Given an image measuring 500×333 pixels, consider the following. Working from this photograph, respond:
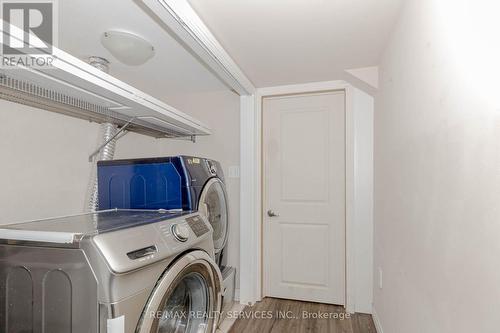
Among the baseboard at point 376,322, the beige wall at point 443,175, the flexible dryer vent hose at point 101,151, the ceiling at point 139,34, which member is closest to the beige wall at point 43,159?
the flexible dryer vent hose at point 101,151

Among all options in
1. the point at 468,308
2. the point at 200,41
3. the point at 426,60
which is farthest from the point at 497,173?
the point at 200,41

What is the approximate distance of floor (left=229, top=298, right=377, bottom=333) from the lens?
2.18 meters

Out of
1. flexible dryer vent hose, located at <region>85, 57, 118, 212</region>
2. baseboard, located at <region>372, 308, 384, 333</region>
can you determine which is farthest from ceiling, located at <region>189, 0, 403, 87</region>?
baseboard, located at <region>372, 308, 384, 333</region>

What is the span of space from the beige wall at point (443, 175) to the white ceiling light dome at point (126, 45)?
1.50 metres

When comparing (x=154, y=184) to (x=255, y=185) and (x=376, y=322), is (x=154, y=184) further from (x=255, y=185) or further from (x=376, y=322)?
(x=376, y=322)

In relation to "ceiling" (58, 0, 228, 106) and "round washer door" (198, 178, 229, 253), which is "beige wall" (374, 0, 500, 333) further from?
"ceiling" (58, 0, 228, 106)

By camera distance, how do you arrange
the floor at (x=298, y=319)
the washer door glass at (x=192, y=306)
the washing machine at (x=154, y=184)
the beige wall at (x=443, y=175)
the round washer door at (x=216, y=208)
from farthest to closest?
the floor at (x=298, y=319) < the round washer door at (x=216, y=208) < the washing machine at (x=154, y=184) < the washer door glass at (x=192, y=306) < the beige wall at (x=443, y=175)

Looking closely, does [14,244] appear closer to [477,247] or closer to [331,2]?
[477,247]

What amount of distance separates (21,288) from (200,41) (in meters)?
1.41

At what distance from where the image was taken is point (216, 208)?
7.00ft

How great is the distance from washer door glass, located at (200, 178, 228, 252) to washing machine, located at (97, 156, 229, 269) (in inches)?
0.9

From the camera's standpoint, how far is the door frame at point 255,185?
2.51 metres

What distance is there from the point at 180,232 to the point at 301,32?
1.39 meters

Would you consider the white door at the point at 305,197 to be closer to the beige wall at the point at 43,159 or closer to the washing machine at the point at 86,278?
the beige wall at the point at 43,159
